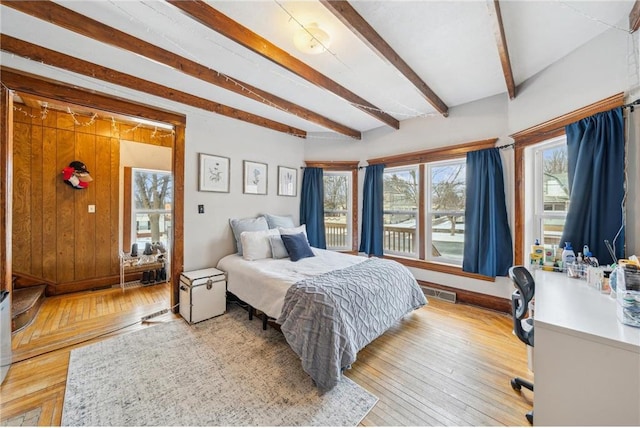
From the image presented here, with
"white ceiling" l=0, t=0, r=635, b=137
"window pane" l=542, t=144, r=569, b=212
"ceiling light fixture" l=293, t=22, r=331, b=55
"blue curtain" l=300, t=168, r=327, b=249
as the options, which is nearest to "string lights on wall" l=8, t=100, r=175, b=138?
"white ceiling" l=0, t=0, r=635, b=137

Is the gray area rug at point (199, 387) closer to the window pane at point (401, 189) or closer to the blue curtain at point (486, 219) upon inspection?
the blue curtain at point (486, 219)

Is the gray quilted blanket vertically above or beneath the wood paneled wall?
beneath

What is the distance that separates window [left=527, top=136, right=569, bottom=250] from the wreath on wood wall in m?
5.75

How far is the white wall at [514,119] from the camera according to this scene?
1761 millimetres

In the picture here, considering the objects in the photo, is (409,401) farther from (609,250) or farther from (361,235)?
(361,235)

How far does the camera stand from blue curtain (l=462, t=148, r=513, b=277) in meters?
2.93

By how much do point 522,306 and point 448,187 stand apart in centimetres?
224

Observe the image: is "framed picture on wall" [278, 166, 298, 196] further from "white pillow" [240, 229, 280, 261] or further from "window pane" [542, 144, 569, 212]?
"window pane" [542, 144, 569, 212]

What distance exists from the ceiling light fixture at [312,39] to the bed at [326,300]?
1.93 metres

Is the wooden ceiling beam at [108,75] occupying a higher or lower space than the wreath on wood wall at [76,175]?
higher

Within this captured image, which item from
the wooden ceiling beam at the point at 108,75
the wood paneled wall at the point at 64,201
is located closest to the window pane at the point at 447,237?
the wooden ceiling beam at the point at 108,75

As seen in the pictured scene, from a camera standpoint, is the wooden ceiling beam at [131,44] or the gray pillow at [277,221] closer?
the wooden ceiling beam at [131,44]

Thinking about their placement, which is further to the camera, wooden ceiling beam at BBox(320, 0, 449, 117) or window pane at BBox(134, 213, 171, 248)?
window pane at BBox(134, 213, 171, 248)

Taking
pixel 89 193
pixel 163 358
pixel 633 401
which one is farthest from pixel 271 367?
pixel 89 193
